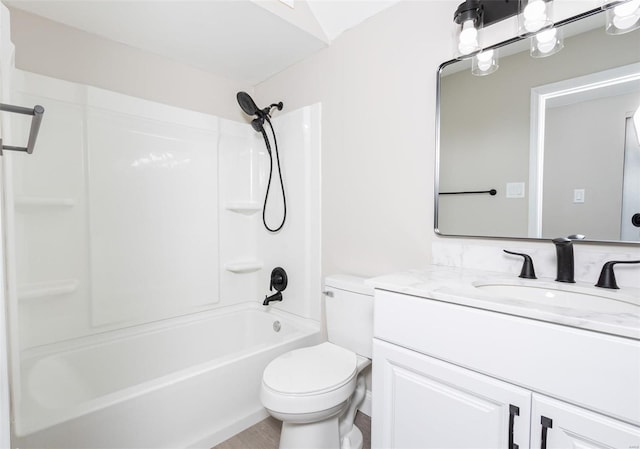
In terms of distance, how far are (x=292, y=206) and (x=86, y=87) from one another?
137cm

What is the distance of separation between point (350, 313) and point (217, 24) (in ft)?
5.86

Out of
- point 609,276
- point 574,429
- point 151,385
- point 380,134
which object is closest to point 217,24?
point 380,134

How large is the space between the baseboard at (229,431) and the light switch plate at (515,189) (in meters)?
1.67

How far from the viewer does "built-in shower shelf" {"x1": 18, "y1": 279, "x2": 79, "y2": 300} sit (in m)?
1.54

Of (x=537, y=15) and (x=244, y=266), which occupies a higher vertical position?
(x=537, y=15)

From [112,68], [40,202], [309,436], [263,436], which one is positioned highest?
[112,68]

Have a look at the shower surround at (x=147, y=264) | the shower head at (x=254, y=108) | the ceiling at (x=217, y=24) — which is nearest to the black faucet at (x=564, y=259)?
the shower surround at (x=147, y=264)

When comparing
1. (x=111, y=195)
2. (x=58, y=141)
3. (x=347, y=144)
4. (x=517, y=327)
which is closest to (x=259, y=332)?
(x=111, y=195)

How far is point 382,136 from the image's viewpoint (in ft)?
5.53

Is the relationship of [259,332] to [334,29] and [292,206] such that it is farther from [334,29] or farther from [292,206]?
[334,29]

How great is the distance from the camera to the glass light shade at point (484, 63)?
1302 mm

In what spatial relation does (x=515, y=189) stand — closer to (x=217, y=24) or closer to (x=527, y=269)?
(x=527, y=269)

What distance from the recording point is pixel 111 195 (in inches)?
71.7

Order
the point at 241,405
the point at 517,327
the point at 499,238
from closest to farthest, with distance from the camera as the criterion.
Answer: the point at 517,327 < the point at 499,238 < the point at 241,405
